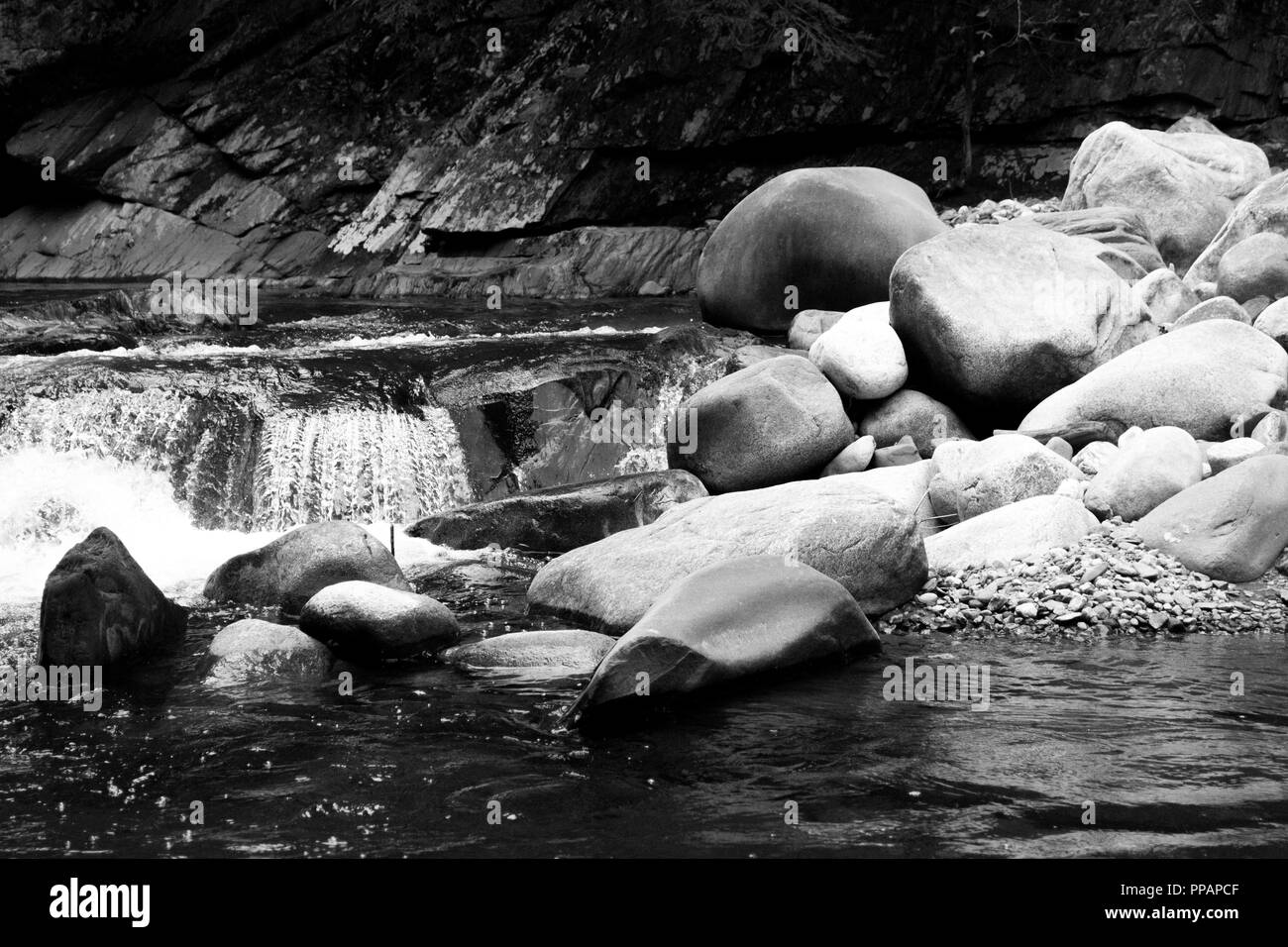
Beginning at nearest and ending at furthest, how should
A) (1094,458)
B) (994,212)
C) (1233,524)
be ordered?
(1233,524)
(1094,458)
(994,212)

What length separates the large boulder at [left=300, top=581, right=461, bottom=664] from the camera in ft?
21.7

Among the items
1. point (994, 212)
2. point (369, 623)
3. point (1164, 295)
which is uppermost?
point (994, 212)

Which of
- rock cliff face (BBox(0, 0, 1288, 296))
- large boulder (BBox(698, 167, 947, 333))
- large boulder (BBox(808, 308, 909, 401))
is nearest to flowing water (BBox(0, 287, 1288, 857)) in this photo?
large boulder (BBox(808, 308, 909, 401))

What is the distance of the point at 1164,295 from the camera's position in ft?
35.9

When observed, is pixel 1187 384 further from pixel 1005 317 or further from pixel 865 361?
pixel 865 361

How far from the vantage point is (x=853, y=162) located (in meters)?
21.0

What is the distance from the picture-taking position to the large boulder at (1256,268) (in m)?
10.8

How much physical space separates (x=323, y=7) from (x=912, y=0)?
381 inches

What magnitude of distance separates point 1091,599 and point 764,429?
2.90 meters

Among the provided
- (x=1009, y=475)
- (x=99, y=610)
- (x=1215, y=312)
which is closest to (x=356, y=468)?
(x=99, y=610)

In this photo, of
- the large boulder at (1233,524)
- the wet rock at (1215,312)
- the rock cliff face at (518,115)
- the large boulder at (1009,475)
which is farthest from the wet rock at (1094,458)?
the rock cliff face at (518,115)

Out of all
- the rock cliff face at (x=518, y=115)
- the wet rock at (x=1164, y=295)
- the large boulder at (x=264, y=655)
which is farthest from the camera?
the rock cliff face at (x=518, y=115)

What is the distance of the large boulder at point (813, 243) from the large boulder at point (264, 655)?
Result: 23.1 feet

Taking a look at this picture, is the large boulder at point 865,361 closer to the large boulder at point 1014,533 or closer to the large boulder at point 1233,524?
the large boulder at point 1014,533
